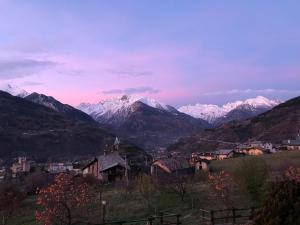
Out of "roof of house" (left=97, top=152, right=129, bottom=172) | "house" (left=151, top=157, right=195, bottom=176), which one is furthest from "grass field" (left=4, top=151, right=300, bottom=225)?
"roof of house" (left=97, top=152, right=129, bottom=172)

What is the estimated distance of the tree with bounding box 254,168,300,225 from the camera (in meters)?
19.0

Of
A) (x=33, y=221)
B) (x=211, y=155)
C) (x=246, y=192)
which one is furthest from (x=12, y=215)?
(x=211, y=155)

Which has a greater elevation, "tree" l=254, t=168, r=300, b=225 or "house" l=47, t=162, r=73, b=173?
"house" l=47, t=162, r=73, b=173

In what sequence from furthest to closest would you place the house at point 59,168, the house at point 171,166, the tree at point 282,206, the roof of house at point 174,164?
the house at point 59,168 < the roof of house at point 174,164 < the house at point 171,166 < the tree at point 282,206

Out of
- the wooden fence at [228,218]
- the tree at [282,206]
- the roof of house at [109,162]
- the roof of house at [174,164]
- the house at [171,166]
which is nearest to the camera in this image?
the tree at [282,206]

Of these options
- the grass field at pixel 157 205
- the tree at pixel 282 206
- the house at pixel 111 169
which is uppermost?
the house at pixel 111 169

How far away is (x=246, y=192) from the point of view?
1756 inches

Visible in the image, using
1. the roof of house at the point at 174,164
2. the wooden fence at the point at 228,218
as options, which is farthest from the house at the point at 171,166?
the wooden fence at the point at 228,218

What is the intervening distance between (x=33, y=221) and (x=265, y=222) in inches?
1642

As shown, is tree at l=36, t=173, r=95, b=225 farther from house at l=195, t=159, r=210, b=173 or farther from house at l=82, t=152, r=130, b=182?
house at l=195, t=159, r=210, b=173

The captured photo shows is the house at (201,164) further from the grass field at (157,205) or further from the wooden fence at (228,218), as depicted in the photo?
the wooden fence at (228,218)

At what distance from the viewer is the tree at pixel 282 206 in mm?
19016

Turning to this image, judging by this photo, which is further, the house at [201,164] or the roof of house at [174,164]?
the house at [201,164]

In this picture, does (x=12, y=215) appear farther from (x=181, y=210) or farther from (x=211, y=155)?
(x=211, y=155)
